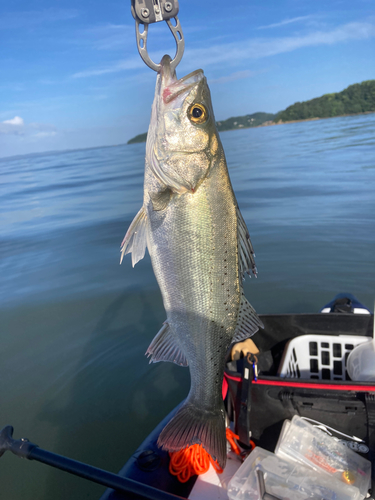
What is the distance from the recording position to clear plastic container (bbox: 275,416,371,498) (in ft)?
7.34

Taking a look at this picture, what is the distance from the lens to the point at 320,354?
3.14 meters

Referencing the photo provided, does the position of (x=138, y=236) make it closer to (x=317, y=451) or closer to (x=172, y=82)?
(x=172, y=82)

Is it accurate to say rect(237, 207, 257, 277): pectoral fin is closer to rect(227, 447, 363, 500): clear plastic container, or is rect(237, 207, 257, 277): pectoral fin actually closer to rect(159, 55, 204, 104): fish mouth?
rect(159, 55, 204, 104): fish mouth

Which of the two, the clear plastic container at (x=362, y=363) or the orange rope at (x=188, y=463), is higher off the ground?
the clear plastic container at (x=362, y=363)

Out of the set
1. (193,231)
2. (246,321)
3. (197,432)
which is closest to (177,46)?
(193,231)

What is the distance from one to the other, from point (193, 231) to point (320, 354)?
2.14m

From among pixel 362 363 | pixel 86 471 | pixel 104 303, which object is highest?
pixel 86 471

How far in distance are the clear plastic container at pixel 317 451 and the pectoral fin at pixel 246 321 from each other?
2.99 feet

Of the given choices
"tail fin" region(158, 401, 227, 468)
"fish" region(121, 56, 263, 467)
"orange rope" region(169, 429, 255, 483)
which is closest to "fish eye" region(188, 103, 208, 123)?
"fish" region(121, 56, 263, 467)

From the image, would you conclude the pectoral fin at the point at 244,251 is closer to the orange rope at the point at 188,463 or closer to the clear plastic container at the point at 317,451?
the clear plastic container at the point at 317,451

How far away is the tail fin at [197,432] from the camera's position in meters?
1.84

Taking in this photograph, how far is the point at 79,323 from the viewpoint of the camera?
5.25m

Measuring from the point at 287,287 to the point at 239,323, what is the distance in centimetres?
418

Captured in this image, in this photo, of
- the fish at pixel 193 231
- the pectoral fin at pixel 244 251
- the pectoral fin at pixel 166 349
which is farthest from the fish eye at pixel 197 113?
the pectoral fin at pixel 166 349
